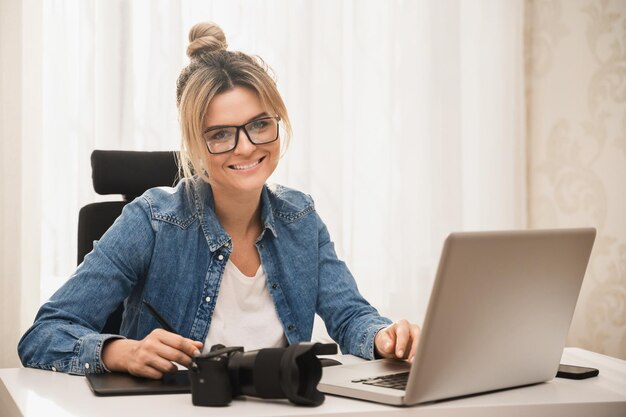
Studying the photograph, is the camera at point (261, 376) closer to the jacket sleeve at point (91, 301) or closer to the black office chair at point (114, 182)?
the jacket sleeve at point (91, 301)

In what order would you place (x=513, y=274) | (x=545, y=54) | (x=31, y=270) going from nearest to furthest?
(x=513, y=274) < (x=31, y=270) < (x=545, y=54)

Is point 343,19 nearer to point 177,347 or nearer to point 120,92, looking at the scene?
point 120,92

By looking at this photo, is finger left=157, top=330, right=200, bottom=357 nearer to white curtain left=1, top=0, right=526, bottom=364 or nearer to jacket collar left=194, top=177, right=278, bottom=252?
jacket collar left=194, top=177, right=278, bottom=252

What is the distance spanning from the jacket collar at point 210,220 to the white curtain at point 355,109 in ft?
3.24

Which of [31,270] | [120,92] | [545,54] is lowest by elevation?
[31,270]

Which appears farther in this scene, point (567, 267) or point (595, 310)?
point (595, 310)

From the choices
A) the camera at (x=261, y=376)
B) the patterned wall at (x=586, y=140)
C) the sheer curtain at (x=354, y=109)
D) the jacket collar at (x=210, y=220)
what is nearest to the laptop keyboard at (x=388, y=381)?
the camera at (x=261, y=376)

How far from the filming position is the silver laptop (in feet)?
2.99

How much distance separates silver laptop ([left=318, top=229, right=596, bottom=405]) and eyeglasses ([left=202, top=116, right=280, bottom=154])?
56cm

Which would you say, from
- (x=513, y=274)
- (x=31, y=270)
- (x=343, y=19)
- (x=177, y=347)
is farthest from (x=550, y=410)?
(x=343, y=19)

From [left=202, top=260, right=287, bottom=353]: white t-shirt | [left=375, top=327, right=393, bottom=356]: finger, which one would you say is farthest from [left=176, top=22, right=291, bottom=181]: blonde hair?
[left=375, top=327, right=393, bottom=356]: finger

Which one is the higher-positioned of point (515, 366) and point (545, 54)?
point (545, 54)

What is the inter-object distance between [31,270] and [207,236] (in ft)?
3.61

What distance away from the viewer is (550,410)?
99 centimetres
